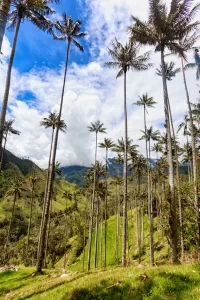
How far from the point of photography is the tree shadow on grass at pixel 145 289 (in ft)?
25.9

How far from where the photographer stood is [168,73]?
31094mm

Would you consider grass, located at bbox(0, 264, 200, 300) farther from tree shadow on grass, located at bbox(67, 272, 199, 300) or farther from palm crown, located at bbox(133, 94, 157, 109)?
palm crown, located at bbox(133, 94, 157, 109)

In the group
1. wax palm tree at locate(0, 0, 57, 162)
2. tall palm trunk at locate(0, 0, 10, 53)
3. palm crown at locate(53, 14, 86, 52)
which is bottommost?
tall palm trunk at locate(0, 0, 10, 53)

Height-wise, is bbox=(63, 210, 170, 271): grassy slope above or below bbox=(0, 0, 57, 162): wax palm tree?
below

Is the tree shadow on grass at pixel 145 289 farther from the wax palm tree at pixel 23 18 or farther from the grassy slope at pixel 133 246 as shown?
the grassy slope at pixel 133 246

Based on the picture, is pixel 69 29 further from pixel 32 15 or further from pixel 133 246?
pixel 133 246

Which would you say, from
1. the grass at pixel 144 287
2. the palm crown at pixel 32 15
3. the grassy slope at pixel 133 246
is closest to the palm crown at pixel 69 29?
the palm crown at pixel 32 15

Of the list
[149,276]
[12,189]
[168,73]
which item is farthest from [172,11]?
[12,189]

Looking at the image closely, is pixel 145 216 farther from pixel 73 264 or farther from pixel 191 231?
pixel 191 231

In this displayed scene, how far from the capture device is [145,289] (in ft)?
27.8

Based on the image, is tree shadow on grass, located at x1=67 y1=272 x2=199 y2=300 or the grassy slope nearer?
tree shadow on grass, located at x1=67 y1=272 x2=199 y2=300

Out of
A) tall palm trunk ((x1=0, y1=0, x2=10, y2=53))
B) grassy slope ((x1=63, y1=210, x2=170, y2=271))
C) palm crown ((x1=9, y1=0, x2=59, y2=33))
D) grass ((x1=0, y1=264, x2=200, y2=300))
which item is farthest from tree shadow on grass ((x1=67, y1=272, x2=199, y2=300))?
grassy slope ((x1=63, y1=210, x2=170, y2=271))

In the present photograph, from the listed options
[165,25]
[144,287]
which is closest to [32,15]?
[165,25]

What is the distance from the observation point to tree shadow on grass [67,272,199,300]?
7.90 meters
